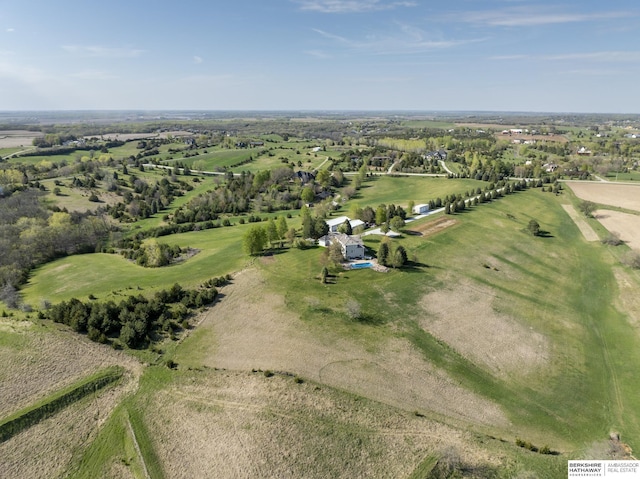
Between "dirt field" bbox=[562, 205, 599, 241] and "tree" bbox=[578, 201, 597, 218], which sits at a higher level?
"tree" bbox=[578, 201, 597, 218]

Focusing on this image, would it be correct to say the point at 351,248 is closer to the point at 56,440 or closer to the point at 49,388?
the point at 49,388

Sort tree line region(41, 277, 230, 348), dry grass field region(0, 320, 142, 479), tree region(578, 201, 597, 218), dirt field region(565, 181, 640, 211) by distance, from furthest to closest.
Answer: dirt field region(565, 181, 640, 211) < tree region(578, 201, 597, 218) < tree line region(41, 277, 230, 348) < dry grass field region(0, 320, 142, 479)

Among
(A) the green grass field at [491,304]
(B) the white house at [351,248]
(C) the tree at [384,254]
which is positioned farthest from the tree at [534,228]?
(B) the white house at [351,248]

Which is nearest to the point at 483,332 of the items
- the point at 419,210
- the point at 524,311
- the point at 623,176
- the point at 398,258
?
the point at 524,311

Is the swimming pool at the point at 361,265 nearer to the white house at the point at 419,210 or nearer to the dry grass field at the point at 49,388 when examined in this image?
the dry grass field at the point at 49,388

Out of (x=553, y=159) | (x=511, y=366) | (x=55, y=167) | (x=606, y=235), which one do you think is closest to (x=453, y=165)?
(x=553, y=159)

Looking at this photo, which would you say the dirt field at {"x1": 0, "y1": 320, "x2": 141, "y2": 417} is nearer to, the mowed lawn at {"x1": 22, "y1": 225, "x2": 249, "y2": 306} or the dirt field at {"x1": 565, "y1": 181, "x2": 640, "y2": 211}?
the mowed lawn at {"x1": 22, "y1": 225, "x2": 249, "y2": 306}

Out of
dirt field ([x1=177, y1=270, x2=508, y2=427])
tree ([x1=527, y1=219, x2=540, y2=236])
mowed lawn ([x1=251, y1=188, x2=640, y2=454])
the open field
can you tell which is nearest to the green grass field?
mowed lawn ([x1=251, y1=188, x2=640, y2=454])
